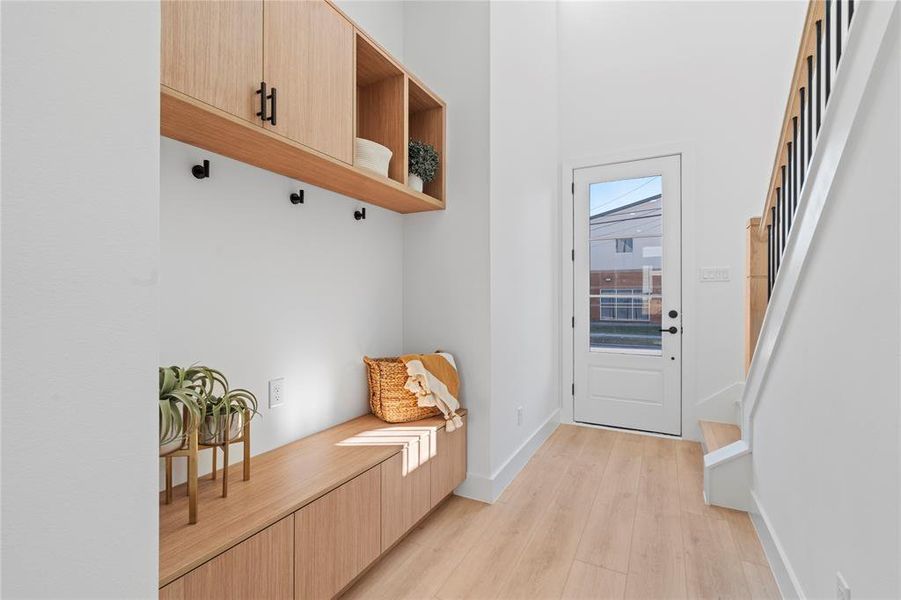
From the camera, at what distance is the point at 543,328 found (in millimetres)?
3326

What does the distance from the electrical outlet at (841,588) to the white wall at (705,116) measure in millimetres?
2296

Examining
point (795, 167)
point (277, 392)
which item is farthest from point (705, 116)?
point (277, 392)

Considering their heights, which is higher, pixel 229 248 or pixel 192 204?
pixel 192 204

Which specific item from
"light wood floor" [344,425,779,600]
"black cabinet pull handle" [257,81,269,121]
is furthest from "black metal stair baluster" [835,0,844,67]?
"light wood floor" [344,425,779,600]

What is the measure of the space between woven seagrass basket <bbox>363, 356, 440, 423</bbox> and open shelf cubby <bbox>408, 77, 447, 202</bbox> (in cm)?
97

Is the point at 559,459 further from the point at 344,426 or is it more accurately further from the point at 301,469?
the point at 301,469

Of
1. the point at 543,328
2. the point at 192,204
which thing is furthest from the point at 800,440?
the point at 192,204

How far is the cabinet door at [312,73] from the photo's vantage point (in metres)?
1.36

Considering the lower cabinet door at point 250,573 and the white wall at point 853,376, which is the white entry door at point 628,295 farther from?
the lower cabinet door at point 250,573

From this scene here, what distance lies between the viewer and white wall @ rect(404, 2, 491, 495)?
7.48 ft

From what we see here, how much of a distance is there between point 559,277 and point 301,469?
9.12 feet

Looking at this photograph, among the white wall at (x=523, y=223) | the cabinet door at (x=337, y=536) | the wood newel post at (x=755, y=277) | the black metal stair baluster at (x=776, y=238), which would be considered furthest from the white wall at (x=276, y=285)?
the wood newel post at (x=755, y=277)

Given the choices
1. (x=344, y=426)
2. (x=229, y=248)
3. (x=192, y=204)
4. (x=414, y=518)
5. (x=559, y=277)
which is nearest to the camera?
(x=192, y=204)

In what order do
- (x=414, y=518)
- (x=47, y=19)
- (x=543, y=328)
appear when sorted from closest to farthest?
(x=47, y=19), (x=414, y=518), (x=543, y=328)
